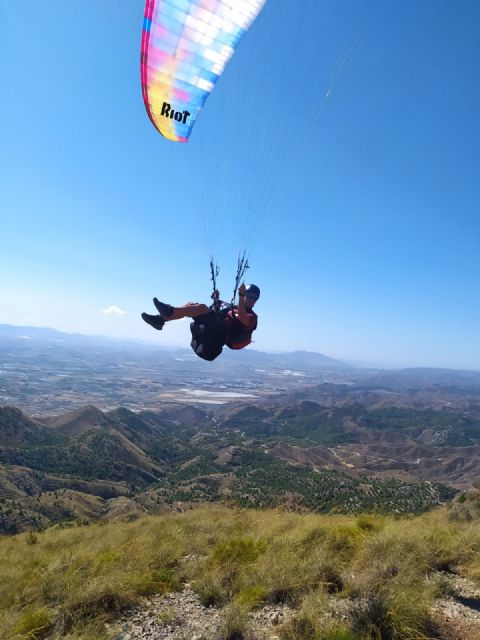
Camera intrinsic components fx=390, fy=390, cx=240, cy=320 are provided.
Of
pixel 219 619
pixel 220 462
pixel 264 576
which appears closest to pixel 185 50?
pixel 264 576

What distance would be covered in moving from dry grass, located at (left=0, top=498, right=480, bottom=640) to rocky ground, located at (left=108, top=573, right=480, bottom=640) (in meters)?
0.14

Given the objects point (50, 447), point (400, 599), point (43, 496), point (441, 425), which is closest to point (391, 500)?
point (43, 496)

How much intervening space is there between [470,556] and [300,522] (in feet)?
9.75

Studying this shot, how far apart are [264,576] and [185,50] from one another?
8.95 m

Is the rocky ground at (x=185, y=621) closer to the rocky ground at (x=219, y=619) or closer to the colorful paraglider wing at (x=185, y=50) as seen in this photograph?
the rocky ground at (x=219, y=619)

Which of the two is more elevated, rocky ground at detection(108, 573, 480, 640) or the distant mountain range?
rocky ground at detection(108, 573, 480, 640)

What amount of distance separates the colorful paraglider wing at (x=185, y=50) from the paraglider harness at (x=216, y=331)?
3945 millimetres

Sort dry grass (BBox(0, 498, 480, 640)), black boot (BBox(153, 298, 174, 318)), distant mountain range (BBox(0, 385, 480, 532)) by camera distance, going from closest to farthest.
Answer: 1. dry grass (BBox(0, 498, 480, 640))
2. black boot (BBox(153, 298, 174, 318))
3. distant mountain range (BBox(0, 385, 480, 532))

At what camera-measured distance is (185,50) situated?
24.5 feet

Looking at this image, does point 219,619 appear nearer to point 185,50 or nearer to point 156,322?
point 156,322

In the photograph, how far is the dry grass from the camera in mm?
4102

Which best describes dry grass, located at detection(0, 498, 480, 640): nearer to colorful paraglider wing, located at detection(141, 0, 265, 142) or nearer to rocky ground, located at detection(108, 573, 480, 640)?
rocky ground, located at detection(108, 573, 480, 640)

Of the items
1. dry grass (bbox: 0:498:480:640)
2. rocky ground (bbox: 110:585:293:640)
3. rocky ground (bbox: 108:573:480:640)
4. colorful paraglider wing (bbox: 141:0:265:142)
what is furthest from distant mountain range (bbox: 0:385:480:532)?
colorful paraglider wing (bbox: 141:0:265:142)

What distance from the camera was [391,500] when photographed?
5069 centimetres
